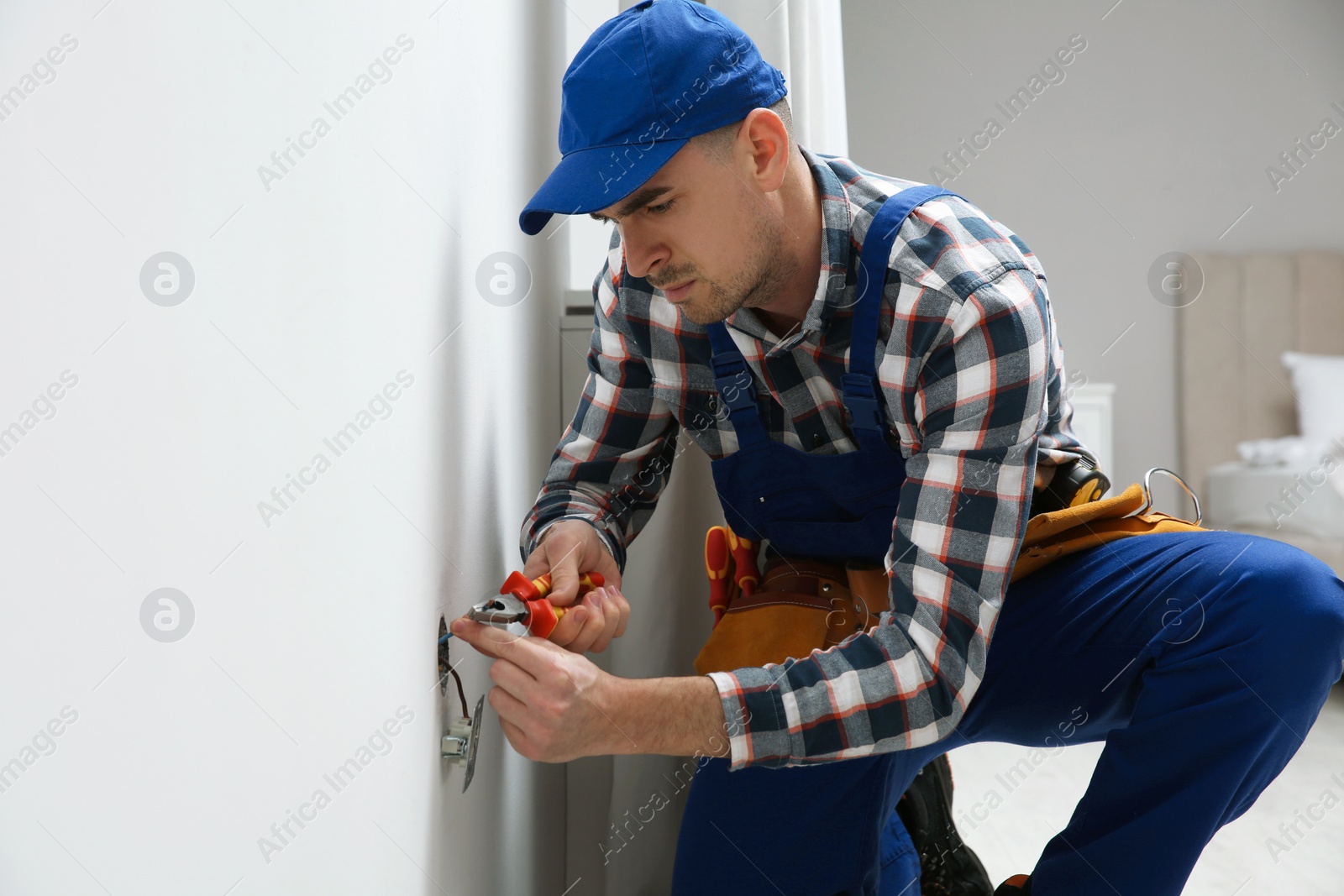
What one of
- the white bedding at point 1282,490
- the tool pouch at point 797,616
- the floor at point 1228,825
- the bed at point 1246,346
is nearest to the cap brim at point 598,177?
the tool pouch at point 797,616

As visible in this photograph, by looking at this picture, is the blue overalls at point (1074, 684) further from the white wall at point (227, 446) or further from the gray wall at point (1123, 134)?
the gray wall at point (1123, 134)

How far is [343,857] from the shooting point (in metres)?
0.46

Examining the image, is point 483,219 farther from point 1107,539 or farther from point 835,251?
point 1107,539

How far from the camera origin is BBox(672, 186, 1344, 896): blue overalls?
77cm

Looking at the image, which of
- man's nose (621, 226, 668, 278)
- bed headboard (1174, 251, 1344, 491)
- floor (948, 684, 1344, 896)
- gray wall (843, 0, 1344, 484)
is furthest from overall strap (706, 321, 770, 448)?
bed headboard (1174, 251, 1344, 491)

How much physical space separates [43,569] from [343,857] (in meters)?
0.28

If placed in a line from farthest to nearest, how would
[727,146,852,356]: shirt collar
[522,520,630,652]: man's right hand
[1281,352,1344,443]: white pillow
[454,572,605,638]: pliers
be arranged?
[1281,352,1344,443]: white pillow, [727,146,852,356]: shirt collar, [522,520,630,652]: man's right hand, [454,572,605,638]: pliers

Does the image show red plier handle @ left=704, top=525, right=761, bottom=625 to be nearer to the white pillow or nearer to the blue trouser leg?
the blue trouser leg

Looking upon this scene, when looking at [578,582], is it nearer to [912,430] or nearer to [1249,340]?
[912,430]

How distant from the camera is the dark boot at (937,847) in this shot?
1126mm

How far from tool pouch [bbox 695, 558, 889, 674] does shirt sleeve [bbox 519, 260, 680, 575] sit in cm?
12

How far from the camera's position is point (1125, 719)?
894mm

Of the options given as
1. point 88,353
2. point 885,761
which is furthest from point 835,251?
point 88,353

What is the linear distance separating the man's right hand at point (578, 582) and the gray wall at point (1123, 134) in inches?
101
